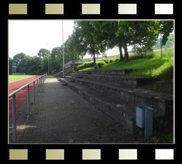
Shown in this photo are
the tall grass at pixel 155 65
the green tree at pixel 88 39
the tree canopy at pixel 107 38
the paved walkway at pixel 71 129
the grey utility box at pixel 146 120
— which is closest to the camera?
the grey utility box at pixel 146 120

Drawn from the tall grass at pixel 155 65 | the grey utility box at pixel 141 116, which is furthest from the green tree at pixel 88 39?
the grey utility box at pixel 141 116

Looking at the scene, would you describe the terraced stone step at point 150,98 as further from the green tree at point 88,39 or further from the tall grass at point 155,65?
the green tree at point 88,39

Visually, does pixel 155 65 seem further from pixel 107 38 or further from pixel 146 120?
pixel 107 38

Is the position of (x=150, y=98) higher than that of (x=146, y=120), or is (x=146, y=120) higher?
(x=150, y=98)

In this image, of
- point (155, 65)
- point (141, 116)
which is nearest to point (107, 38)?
point (155, 65)

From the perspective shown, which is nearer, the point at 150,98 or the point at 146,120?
the point at 146,120

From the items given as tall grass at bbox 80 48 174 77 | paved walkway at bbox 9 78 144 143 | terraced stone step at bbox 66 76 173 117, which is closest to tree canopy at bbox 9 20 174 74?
tall grass at bbox 80 48 174 77

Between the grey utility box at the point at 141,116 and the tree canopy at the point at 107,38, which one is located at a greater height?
the tree canopy at the point at 107,38

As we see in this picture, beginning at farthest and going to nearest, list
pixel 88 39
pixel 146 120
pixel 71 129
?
pixel 88 39 < pixel 71 129 < pixel 146 120

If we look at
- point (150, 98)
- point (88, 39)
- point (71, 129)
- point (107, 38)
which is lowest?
point (71, 129)

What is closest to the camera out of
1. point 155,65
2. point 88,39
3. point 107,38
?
point 155,65

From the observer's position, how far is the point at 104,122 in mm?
5098
